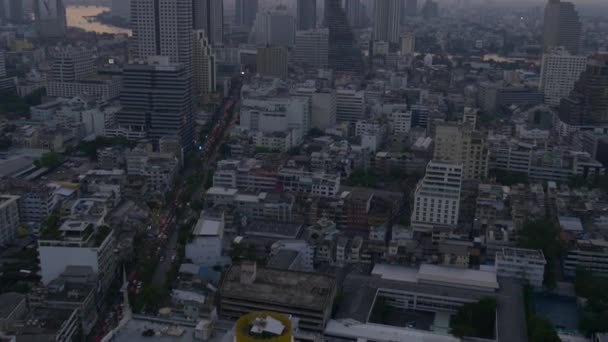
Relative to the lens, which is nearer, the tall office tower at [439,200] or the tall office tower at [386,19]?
the tall office tower at [439,200]

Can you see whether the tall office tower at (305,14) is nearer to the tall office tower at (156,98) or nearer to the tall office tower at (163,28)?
the tall office tower at (163,28)

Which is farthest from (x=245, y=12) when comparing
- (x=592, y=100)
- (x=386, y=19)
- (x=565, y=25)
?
(x=592, y=100)

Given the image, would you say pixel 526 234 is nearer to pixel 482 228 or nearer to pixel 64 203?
pixel 482 228

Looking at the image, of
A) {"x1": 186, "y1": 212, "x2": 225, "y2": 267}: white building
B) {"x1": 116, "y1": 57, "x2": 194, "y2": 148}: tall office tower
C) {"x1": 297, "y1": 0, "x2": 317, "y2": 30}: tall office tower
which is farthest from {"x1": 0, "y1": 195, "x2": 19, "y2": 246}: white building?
{"x1": 297, "y1": 0, "x2": 317, "y2": 30}: tall office tower

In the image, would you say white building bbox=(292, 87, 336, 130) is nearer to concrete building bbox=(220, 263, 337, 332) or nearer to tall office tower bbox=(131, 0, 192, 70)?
tall office tower bbox=(131, 0, 192, 70)

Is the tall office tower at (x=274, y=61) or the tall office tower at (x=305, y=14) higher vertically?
the tall office tower at (x=305, y=14)

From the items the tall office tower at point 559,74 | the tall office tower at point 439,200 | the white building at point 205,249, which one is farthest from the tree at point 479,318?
the tall office tower at point 559,74

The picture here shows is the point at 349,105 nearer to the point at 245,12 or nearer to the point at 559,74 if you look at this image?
the point at 559,74
